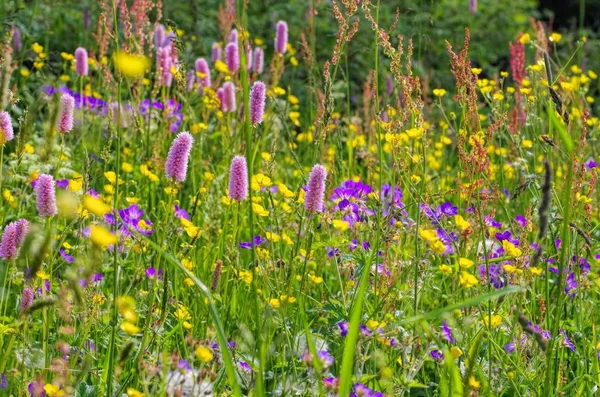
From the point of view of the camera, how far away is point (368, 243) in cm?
237

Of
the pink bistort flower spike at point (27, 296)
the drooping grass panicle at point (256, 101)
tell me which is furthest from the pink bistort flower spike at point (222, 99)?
the pink bistort flower spike at point (27, 296)

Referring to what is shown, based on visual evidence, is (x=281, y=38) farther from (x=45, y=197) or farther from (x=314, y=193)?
(x=45, y=197)

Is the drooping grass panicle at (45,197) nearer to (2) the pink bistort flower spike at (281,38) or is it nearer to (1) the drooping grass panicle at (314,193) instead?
(1) the drooping grass panicle at (314,193)

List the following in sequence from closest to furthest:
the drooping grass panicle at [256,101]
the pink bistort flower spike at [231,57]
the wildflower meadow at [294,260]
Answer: the wildflower meadow at [294,260]
the drooping grass panicle at [256,101]
the pink bistort flower spike at [231,57]

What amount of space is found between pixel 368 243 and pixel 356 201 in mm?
122

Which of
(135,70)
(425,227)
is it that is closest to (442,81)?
(425,227)

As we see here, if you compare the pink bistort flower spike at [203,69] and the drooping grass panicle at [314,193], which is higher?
the pink bistort flower spike at [203,69]

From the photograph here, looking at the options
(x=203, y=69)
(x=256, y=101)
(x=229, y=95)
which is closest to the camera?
(x=256, y=101)

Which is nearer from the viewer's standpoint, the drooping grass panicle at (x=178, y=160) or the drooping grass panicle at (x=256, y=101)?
the drooping grass panicle at (x=178, y=160)

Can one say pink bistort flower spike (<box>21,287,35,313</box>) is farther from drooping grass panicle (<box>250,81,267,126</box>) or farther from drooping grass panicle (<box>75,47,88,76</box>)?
drooping grass panicle (<box>75,47,88,76</box>)

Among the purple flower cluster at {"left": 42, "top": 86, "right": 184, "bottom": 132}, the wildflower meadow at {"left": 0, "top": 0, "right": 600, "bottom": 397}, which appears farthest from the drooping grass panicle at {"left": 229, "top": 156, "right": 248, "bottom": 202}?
the purple flower cluster at {"left": 42, "top": 86, "right": 184, "bottom": 132}

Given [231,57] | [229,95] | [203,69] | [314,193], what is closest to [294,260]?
[314,193]

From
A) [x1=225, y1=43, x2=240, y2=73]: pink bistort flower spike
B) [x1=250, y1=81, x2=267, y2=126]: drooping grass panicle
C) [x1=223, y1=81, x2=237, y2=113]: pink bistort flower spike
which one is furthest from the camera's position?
[x1=225, y1=43, x2=240, y2=73]: pink bistort flower spike

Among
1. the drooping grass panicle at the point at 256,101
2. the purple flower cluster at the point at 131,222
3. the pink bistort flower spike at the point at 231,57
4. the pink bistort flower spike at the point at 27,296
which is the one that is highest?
the pink bistort flower spike at the point at 231,57
